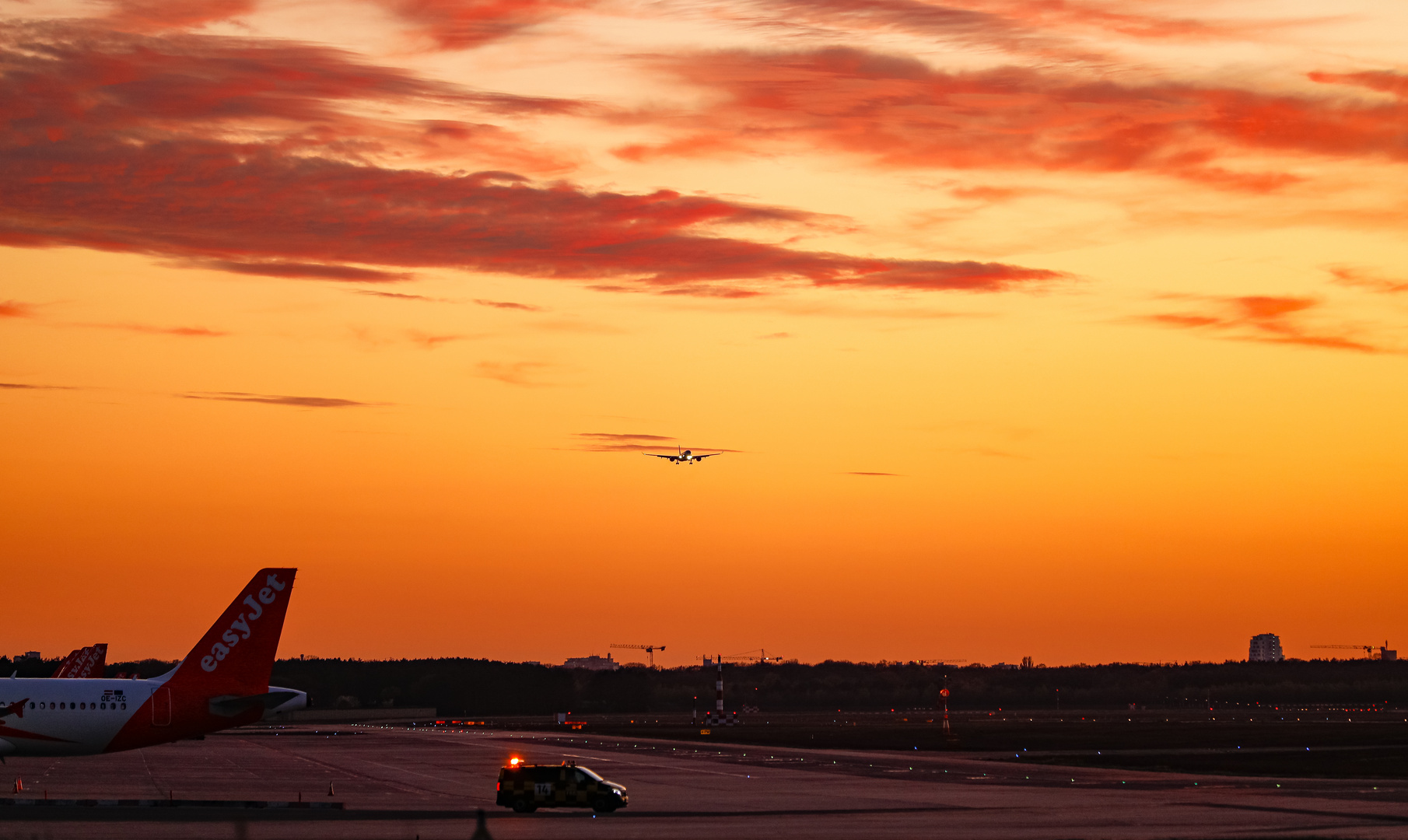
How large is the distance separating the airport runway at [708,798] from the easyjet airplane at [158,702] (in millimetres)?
2222

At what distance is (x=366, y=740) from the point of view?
111750 mm

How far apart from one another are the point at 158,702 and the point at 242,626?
407cm

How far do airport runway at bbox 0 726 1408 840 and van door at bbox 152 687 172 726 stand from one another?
2.84 meters

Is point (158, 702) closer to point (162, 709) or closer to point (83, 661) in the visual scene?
point (162, 709)

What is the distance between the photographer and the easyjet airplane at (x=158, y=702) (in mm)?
56250

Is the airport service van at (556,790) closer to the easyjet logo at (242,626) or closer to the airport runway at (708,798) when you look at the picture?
the airport runway at (708,798)

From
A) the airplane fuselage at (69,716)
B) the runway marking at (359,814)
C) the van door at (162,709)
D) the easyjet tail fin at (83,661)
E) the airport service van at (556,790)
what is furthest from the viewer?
the easyjet tail fin at (83,661)

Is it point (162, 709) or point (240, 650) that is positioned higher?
point (240, 650)

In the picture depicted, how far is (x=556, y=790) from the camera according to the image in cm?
5275

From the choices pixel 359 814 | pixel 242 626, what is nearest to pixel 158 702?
pixel 242 626

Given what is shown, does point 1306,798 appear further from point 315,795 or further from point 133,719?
point 133,719

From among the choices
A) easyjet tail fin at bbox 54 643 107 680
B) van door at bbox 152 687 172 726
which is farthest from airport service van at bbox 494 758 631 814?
easyjet tail fin at bbox 54 643 107 680

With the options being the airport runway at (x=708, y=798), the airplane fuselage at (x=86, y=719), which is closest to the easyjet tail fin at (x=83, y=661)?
the airport runway at (x=708, y=798)

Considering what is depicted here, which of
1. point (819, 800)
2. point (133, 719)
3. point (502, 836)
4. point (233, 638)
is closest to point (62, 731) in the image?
point (133, 719)
